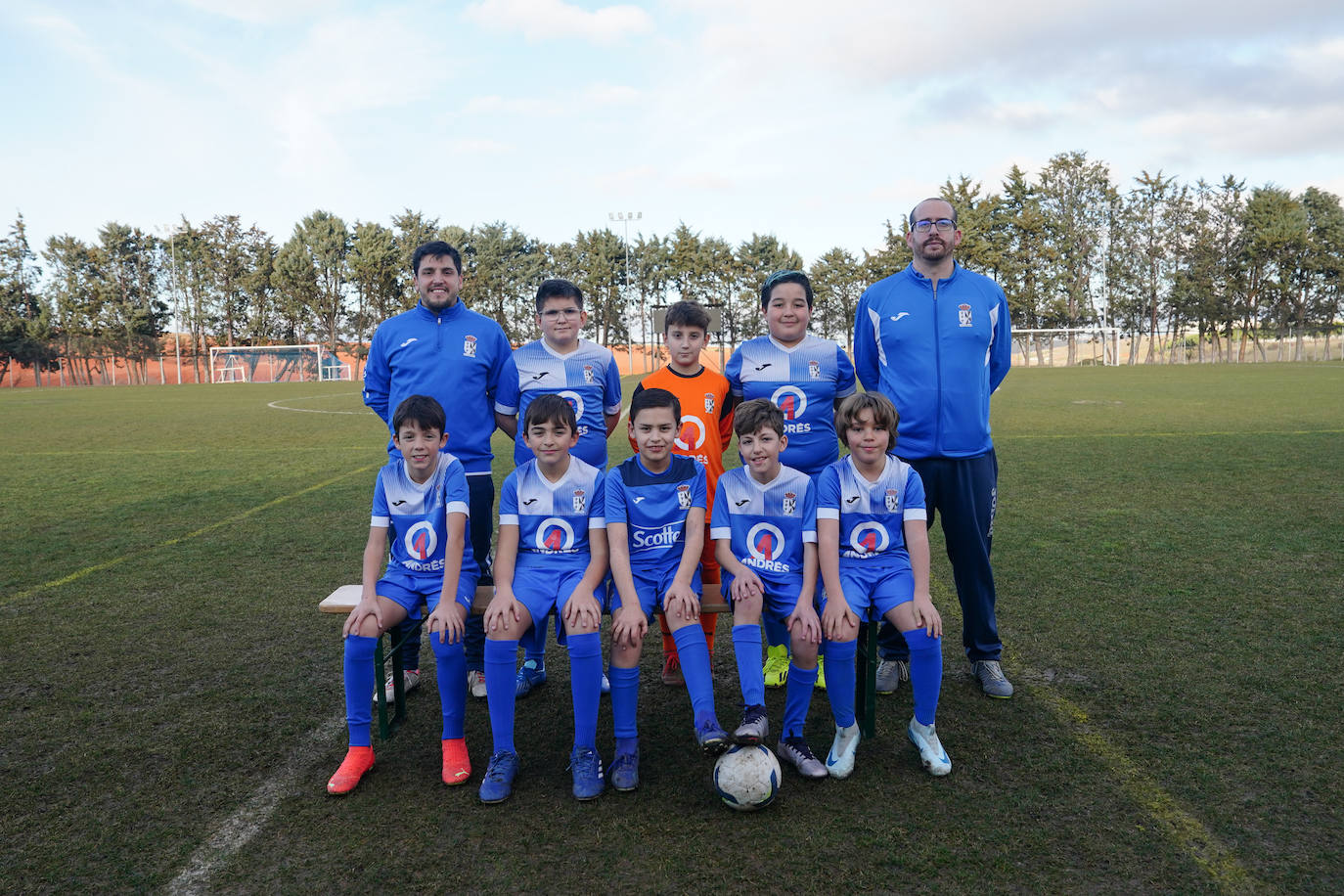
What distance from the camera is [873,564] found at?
330 cm

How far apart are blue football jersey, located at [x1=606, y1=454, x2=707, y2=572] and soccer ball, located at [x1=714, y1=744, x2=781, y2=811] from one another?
32.1 inches

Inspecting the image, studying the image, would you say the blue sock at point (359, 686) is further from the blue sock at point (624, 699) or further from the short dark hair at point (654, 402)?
the short dark hair at point (654, 402)

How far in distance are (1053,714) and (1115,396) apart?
18.5 meters

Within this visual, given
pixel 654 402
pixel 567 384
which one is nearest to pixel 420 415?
pixel 567 384

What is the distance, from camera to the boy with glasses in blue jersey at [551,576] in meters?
2.99

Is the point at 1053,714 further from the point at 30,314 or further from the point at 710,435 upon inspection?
the point at 30,314

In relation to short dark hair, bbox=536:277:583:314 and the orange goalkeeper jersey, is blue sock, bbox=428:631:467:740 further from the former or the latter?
short dark hair, bbox=536:277:583:314

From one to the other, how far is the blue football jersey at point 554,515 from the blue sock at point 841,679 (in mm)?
998

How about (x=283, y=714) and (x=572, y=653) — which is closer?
(x=572, y=653)

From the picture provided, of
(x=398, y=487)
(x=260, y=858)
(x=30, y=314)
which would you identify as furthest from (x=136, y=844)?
(x=30, y=314)

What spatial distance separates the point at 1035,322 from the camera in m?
51.2

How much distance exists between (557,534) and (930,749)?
159cm

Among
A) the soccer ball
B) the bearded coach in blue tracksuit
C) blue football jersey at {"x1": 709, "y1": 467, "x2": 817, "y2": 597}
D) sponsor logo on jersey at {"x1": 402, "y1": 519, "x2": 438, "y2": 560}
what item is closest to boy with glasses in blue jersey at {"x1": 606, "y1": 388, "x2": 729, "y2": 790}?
blue football jersey at {"x1": 709, "y1": 467, "x2": 817, "y2": 597}

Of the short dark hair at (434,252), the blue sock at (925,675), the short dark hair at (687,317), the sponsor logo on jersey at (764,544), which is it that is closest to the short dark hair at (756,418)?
the sponsor logo on jersey at (764,544)
